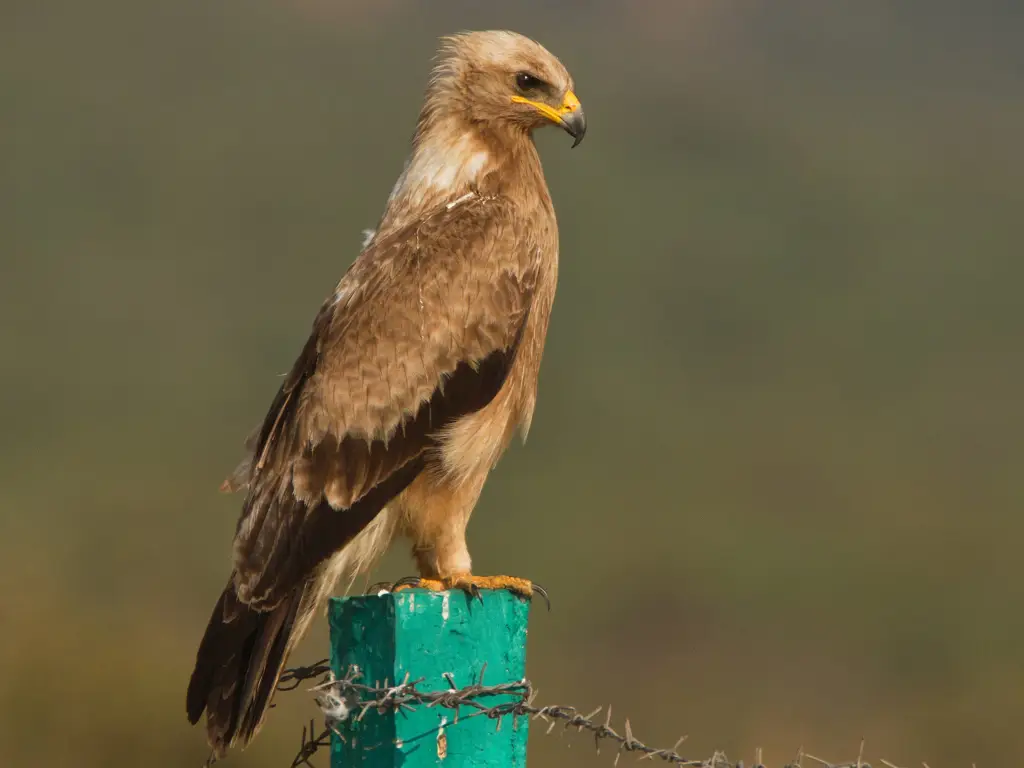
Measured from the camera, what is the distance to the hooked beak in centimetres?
705

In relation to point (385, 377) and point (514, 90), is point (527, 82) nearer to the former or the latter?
point (514, 90)

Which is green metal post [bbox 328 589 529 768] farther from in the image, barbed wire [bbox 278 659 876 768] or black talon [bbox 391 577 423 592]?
black talon [bbox 391 577 423 592]

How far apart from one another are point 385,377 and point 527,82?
1445 millimetres

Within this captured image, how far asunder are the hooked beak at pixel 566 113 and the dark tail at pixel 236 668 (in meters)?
2.24

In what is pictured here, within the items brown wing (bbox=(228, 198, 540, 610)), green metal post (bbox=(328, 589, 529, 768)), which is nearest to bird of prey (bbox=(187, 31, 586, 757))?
brown wing (bbox=(228, 198, 540, 610))

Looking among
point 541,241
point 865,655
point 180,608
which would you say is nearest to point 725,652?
point 865,655

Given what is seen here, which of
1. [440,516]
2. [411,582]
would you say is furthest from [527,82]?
[411,582]

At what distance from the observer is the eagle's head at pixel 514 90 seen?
709 centimetres

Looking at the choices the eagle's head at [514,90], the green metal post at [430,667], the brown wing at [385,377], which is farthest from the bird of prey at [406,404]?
the green metal post at [430,667]

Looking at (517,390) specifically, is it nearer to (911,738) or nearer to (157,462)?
(911,738)

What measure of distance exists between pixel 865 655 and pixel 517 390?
103 feet

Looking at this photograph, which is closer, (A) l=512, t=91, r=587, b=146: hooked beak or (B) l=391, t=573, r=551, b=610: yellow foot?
(B) l=391, t=573, r=551, b=610: yellow foot

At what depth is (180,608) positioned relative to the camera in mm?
27016

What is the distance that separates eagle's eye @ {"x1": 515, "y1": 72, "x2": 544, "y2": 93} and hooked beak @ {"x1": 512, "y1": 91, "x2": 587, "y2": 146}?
0.04 m
